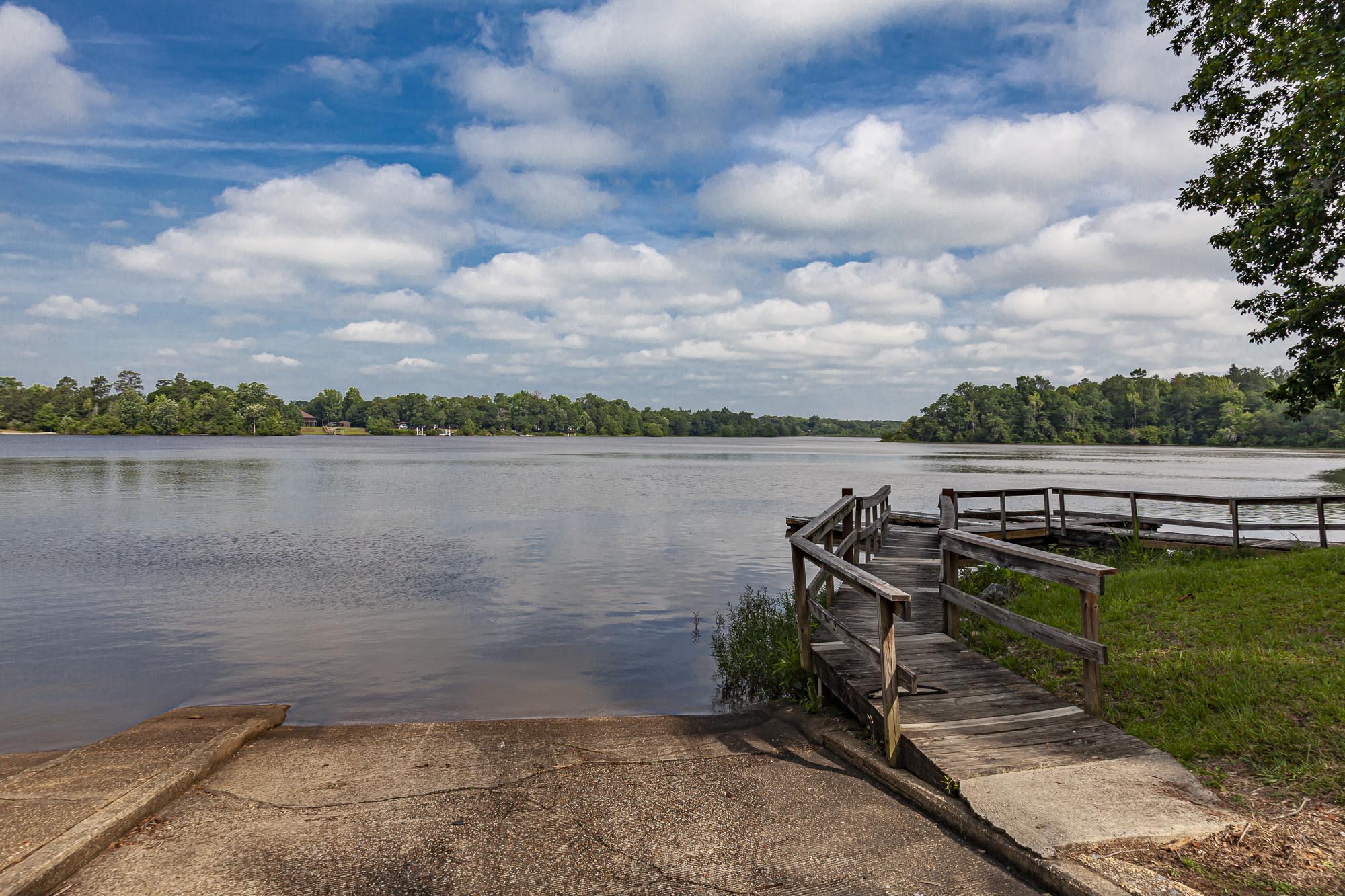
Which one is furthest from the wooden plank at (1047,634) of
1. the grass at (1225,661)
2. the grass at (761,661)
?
the grass at (761,661)

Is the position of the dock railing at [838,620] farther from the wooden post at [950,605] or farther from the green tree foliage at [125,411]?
the green tree foliage at [125,411]

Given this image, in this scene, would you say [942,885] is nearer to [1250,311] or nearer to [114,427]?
[1250,311]

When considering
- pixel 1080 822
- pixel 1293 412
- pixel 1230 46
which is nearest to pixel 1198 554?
pixel 1293 412

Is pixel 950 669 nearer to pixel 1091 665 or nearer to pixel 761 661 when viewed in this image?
pixel 1091 665

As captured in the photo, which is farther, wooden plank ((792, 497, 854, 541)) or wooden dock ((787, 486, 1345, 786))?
wooden plank ((792, 497, 854, 541))

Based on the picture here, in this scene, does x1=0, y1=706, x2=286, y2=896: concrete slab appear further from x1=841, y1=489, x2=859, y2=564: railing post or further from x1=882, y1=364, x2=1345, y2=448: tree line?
x1=882, y1=364, x2=1345, y2=448: tree line

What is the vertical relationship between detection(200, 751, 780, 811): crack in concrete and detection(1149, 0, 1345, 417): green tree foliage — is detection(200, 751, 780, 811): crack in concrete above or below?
below

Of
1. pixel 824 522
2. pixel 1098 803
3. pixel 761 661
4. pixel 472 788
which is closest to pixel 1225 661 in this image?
pixel 1098 803

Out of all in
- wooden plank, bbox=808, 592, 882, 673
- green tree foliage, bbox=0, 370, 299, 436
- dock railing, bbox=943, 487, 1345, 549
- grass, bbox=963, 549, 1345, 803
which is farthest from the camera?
green tree foliage, bbox=0, 370, 299, 436

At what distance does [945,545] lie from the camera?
311 inches

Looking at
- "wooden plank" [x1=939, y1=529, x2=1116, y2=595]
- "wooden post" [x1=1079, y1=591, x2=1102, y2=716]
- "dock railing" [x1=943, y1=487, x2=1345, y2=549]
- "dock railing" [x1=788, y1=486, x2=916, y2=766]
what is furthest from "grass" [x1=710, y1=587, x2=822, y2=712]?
"dock railing" [x1=943, y1=487, x2=1345, y2=549]

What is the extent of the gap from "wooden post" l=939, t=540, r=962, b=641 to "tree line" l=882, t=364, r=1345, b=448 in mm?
144946

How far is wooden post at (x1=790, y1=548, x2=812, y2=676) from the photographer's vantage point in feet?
25.2

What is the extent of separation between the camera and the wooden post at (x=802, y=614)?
7.68 m
